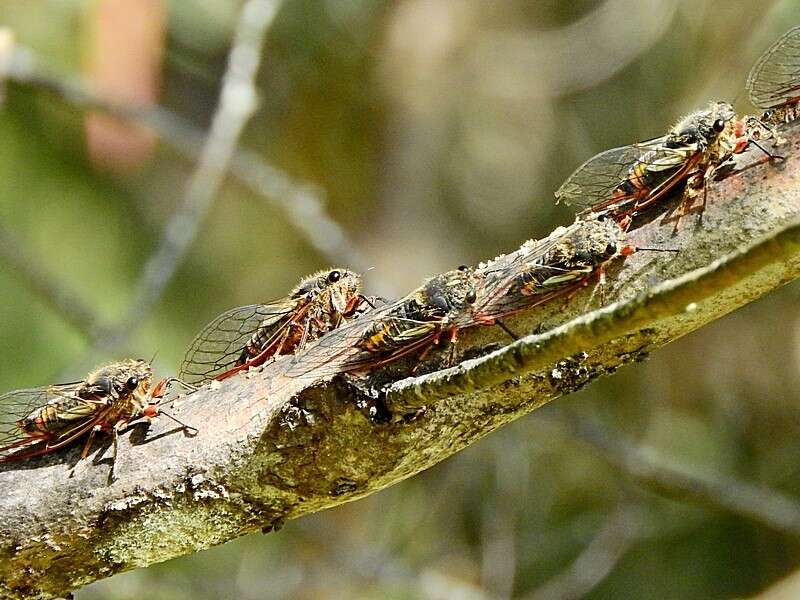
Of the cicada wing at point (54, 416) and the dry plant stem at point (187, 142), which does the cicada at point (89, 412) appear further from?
the dry plant stem at point (187, 142)

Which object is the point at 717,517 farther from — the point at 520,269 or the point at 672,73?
the point at 520,269

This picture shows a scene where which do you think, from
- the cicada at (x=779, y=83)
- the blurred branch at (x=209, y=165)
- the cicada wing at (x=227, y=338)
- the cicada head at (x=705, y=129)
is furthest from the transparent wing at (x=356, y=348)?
the blurred branch at (x=209, y=165)

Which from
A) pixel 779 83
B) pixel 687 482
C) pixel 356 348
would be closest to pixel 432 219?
pixel 687 482

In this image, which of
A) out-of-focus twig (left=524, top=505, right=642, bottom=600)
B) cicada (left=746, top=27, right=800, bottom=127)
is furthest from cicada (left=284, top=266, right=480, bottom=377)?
out-of-focus twig (left=524, top=505, right=642, bottom=600)

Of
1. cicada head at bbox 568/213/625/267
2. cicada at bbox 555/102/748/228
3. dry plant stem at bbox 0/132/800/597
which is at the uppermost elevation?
cicada at bbox 555/102/748/228

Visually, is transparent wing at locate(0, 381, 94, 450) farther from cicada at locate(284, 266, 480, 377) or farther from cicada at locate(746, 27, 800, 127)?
cicada at locate(746, 27, 800, 127)

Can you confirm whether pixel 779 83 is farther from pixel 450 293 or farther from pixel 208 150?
pixel 208 150
